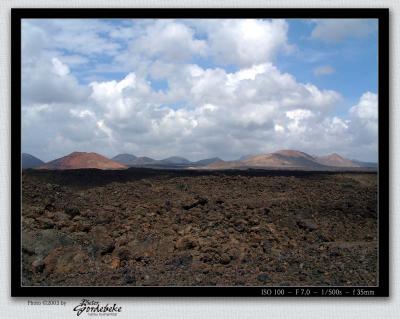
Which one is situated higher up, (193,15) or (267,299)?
(193,15)

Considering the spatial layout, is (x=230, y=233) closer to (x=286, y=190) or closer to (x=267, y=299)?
(x=267, y=299)

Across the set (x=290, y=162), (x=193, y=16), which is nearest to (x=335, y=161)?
(x=290, y=162)

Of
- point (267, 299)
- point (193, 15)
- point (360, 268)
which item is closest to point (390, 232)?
point (360, 268)

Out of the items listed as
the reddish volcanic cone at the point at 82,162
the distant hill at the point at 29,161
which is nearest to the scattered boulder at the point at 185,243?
the reddish volcanic cone at the point at 82,162

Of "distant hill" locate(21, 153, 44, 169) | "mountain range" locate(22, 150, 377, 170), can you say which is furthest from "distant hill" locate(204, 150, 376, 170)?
"distant hill" locate(21, 153, 44, 169)

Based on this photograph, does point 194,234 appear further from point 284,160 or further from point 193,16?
point 193,16
